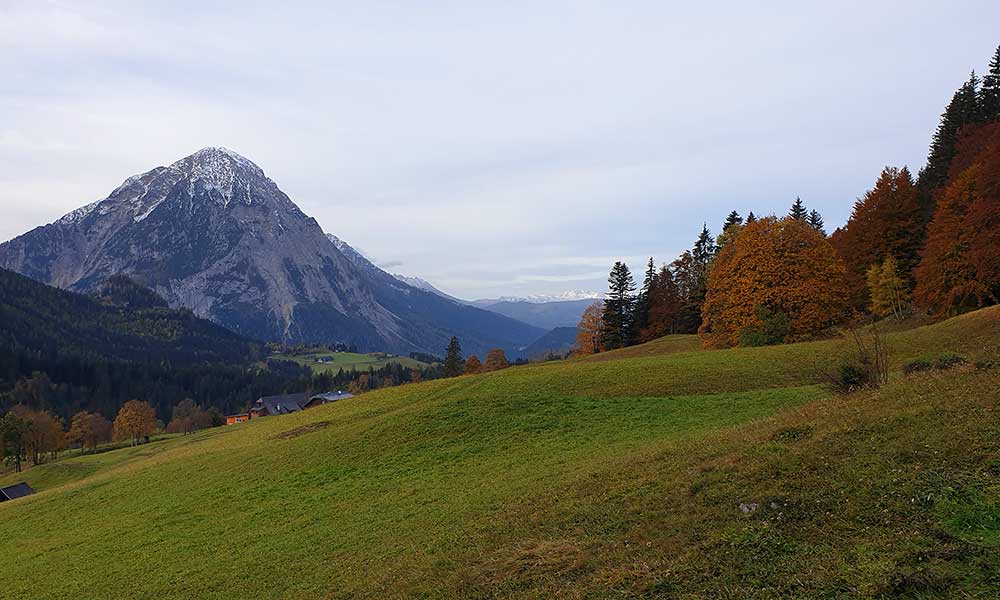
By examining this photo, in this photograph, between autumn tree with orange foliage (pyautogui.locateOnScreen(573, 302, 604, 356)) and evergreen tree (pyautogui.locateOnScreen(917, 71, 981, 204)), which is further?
autumn tree with orange foliage (pyautogui.locateOnScreen(573, 302, 604, 356))

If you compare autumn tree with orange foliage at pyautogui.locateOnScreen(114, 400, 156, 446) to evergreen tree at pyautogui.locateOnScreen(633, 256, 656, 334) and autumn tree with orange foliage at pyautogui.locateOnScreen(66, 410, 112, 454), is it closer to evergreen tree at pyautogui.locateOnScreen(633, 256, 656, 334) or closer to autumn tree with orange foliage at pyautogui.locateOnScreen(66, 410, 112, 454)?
autumn tree with orange foliage at pyautogui.locateOnScreen(66, 410, 112, 454)

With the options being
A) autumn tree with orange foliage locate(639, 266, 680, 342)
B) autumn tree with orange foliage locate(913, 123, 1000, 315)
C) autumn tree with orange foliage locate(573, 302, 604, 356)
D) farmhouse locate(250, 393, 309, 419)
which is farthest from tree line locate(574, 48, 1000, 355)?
farmhouse locate(250, 393, 309, 419)

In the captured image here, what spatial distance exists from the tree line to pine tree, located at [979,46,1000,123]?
0.12 m

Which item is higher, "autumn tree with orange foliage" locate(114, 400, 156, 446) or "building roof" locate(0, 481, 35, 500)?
"autumn tree with orange foliage" locate(114, 400, 156, 446)

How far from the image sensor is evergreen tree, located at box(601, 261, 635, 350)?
275 feet

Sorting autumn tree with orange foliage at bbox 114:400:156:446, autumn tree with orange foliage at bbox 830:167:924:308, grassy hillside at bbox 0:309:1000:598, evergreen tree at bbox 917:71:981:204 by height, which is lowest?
autumn tree with orange foliage at bbox 114:400:156:446

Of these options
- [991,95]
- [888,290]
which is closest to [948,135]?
[991,95]

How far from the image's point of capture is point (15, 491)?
6153 centimetres

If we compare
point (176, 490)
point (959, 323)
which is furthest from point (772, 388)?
point (176, 490)

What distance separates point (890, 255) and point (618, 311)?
39.3 meters

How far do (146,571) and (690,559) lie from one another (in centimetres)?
1949

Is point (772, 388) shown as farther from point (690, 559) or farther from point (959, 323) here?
point (690, 559)

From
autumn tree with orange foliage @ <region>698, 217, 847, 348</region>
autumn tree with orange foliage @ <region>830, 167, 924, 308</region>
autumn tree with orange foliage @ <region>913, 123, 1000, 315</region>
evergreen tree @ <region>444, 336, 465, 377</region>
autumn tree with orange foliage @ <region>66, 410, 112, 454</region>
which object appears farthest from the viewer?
evergreen tree @ <region>444, 336, 465, 377</region>

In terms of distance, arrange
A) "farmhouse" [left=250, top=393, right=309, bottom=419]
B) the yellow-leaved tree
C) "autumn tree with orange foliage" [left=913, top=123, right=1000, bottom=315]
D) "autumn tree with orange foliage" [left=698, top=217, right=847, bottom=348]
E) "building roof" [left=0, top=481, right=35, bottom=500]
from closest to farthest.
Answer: "autumn tree with orange foliage" [left=913, top=123, right=1000, bottom=315]
the yellow-leaved tree
"autumn tree with orange foliage" [left=698, top=217, right=847, bottom=348]
"building roof" [left=0, top=481, right=35, bottom=500]
"farmhouse" [left=250, top=393, right=309, bottom=419]
